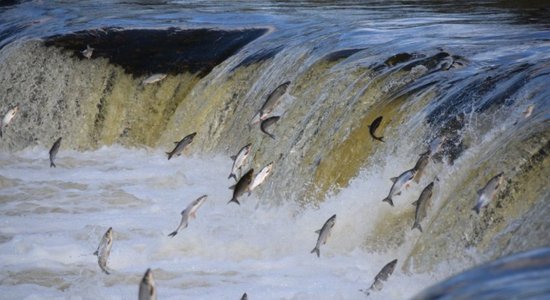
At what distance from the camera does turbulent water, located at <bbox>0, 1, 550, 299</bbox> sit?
7016 millimetres

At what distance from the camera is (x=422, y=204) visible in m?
6.80

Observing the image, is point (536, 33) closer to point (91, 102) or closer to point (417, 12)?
point (417, 12)

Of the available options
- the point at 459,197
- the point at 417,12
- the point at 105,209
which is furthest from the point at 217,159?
the point at 417,12

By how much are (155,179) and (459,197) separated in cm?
429

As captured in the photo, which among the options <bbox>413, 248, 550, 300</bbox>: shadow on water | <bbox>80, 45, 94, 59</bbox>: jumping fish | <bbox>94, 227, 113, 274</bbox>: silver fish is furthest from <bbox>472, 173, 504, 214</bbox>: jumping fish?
<bbox>80, 45, 94, 59</bbox>: jumping fish

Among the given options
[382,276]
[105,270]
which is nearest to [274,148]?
[105,270]

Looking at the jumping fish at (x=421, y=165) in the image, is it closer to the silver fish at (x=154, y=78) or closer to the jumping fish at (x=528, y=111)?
the jumping fish at (x=528, y=111)

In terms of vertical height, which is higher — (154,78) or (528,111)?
(528,111)

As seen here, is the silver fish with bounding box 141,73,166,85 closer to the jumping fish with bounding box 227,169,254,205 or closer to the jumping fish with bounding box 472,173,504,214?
the jumping fish with bounding box 227,169,254,205

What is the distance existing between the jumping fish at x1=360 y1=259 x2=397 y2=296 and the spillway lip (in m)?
5.80

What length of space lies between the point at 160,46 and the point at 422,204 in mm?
6931

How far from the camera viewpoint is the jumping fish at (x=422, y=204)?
668 cm

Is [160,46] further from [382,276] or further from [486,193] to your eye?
[486,193]

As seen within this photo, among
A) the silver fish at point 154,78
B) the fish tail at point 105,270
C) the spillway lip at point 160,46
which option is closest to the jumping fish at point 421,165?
the fish tail at point 105,270
